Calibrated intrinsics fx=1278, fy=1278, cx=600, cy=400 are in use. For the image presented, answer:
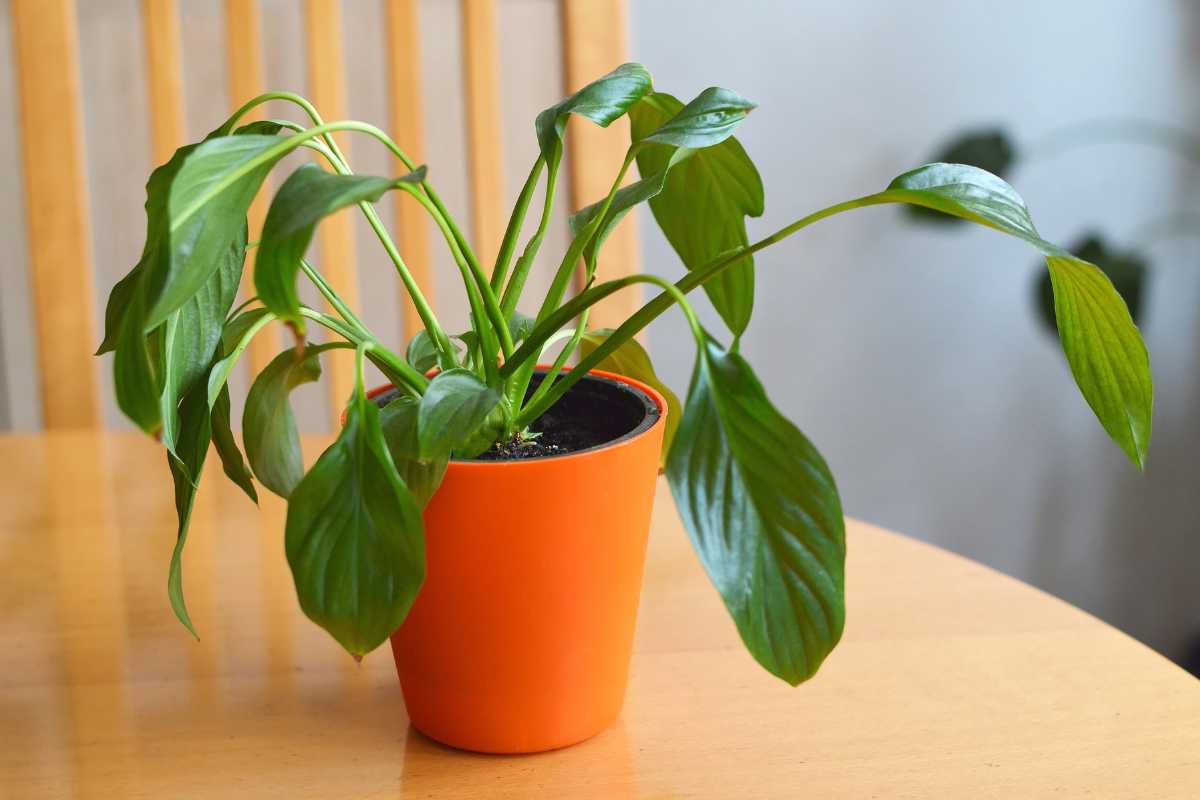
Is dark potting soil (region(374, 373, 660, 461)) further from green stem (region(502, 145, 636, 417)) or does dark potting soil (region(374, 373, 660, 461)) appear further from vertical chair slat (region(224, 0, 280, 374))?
vertical chair slat (region(224, 0, 280, 374))

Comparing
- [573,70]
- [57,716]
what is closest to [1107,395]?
[57,716]

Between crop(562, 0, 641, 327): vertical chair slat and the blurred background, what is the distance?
1.62 ft

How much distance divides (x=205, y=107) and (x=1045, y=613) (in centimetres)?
127

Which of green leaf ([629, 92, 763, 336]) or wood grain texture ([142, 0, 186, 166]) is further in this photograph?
wood grain texture ([142, 0, 186, 166])

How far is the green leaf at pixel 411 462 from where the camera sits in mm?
571

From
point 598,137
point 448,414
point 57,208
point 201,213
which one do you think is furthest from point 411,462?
point 57,208

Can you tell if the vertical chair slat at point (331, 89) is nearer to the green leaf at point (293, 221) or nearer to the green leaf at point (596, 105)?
the green leaf at point (596, 105)

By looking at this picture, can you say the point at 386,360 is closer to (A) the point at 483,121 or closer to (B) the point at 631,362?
(B) the point at 631,362

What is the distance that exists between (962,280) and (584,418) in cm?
130

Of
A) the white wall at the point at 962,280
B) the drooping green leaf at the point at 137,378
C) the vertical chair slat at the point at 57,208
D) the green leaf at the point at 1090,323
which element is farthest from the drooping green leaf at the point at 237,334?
the white wall at the point at 962,280

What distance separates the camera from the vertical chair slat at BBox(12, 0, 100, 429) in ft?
3.94

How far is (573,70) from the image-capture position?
3.98ft

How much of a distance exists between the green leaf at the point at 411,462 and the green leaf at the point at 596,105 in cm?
14

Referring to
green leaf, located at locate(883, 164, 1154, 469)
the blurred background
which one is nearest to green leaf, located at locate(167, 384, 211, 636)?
green leaf, located at locate(883, 164, 1154, 469)
